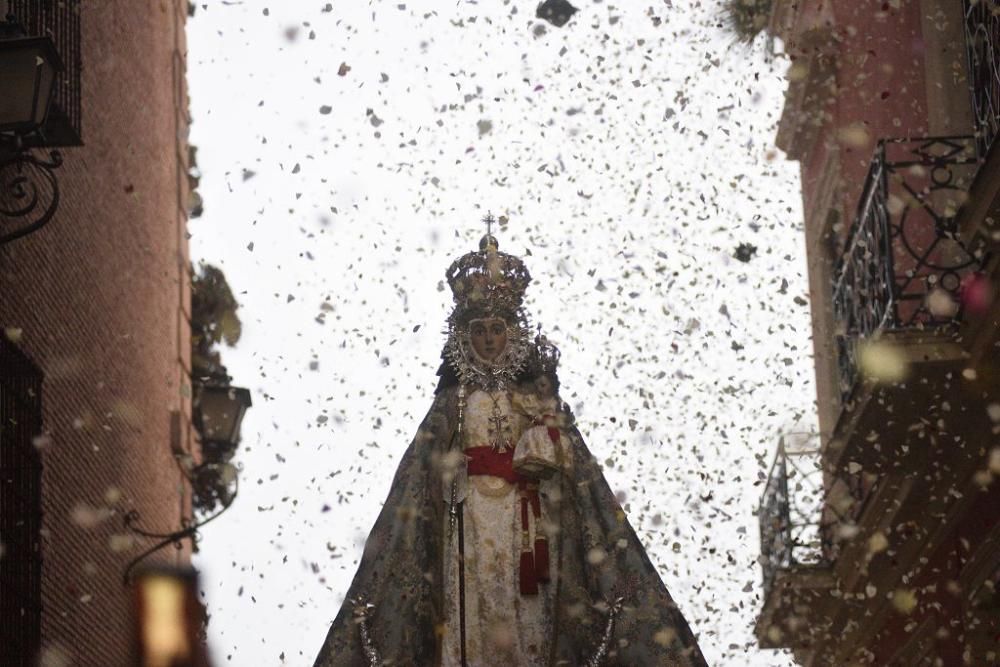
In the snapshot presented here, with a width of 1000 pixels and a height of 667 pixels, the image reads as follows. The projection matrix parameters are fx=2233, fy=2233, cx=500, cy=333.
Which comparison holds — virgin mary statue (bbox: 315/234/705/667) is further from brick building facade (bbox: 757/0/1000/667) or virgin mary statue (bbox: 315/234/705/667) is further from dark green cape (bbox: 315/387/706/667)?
brick building facade (bbox: 757/0/1000/667)

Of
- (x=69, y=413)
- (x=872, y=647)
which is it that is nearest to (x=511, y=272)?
(x=69, y=413)

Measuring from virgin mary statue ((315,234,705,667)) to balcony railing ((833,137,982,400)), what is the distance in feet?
7.79

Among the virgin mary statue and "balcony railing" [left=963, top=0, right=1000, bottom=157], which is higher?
"balcony railing" [left=963, top=0, right=1000, bottom=157]

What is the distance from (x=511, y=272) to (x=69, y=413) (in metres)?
3.40

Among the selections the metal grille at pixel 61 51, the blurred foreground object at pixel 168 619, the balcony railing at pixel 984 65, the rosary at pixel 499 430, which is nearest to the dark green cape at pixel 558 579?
the rosary at pixel 499 430

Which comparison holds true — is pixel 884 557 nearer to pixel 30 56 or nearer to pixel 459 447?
pixel 459 447

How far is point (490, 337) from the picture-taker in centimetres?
1000

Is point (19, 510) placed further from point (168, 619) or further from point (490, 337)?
point (168, 619)

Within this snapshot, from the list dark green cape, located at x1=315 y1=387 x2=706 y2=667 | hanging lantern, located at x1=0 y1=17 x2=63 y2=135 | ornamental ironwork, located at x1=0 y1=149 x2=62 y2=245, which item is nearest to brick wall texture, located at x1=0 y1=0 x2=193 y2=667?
ornamental ironwork, located at x1=0 y1=149 x2=62 y2=245

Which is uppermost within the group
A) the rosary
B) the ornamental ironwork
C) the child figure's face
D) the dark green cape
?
the ornamental ironwork

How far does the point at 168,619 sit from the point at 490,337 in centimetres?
584

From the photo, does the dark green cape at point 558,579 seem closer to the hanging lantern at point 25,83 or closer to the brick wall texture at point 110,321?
the hanging lantern at point 25,83

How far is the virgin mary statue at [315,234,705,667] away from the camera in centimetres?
938

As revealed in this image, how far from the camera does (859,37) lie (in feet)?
52.1
